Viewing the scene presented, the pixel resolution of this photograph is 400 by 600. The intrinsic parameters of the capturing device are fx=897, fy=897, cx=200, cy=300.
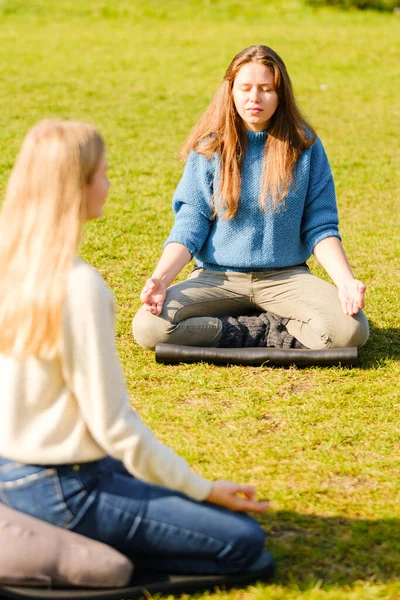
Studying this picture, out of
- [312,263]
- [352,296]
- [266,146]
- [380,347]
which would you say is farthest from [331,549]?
[312,263]

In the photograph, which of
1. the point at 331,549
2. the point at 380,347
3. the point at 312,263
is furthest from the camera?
the point at 312,263

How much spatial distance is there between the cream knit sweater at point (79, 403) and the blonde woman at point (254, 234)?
6.41 ft

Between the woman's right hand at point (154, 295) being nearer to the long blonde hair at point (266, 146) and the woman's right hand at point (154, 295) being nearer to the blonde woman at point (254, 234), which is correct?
the blonde woman at point (254, 234)

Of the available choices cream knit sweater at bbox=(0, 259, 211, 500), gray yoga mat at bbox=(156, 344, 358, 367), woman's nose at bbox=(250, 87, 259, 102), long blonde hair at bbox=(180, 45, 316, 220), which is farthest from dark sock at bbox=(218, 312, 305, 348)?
cream knit sweater at bbox=(0, 259, 211, 500)

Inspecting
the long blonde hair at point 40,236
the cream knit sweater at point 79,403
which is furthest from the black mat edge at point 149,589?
the long blonde hair at point 40,236

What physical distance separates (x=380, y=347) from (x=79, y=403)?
259 cm

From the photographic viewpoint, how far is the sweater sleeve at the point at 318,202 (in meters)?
4.62

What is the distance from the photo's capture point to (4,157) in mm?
8328

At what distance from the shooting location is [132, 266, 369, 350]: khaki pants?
4426mm

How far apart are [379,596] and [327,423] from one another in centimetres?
124

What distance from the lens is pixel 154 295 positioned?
14.6ft

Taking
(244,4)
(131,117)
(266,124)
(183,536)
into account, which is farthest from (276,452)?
(244,4)

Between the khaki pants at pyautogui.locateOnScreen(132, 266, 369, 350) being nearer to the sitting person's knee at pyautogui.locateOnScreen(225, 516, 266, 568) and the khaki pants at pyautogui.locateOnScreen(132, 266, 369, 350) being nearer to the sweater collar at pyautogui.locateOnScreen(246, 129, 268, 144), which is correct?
the sweater collar at pyautogui.locateOnScreen(246, 129, 268, 144)

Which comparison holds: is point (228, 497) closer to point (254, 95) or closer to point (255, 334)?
point (255, 334)
